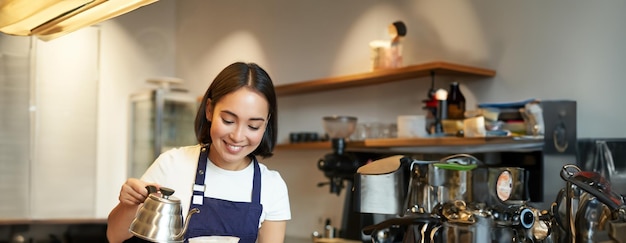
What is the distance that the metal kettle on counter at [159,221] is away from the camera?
3.96 feet

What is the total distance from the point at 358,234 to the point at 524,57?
109 centimetres

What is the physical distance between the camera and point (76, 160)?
4504 mm

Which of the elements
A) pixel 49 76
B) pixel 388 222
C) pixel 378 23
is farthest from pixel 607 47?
pixel 49 76

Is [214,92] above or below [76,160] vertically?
above

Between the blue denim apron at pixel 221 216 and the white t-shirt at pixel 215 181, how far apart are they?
0.05ft

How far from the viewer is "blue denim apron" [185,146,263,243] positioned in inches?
65.5

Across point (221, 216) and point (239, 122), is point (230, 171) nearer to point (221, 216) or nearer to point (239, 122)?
point (221, 216)

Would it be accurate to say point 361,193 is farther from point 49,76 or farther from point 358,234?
point 49,76

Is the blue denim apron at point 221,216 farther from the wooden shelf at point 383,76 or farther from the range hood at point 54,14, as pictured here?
the wooden shelf at point 383,76

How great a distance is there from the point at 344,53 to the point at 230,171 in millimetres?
2041

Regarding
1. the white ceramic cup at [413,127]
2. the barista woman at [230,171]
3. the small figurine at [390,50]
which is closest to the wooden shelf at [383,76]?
the small figurine at [390,50]

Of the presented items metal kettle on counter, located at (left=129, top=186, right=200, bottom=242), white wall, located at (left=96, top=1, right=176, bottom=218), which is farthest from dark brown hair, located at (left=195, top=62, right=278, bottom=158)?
white wall, located at (left=96, top=1, right=176, bottom=218)

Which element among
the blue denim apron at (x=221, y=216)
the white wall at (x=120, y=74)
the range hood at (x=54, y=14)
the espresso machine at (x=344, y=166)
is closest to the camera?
the range hood at (x=54, y=14)

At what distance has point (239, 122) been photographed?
153cm
